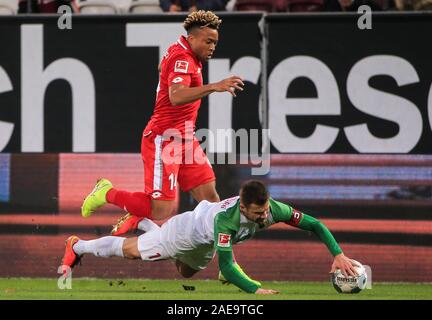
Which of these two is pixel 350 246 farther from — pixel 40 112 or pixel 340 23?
pixel 40 112

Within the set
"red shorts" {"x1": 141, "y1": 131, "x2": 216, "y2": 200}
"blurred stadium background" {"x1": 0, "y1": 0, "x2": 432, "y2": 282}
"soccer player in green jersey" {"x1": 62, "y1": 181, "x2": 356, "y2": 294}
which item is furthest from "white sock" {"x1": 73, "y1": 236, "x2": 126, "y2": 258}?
"blurred stadium background" {"x1": 0, "y1": 0, "x2": 432, "y2": 282}

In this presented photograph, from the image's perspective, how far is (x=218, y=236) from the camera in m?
8.91

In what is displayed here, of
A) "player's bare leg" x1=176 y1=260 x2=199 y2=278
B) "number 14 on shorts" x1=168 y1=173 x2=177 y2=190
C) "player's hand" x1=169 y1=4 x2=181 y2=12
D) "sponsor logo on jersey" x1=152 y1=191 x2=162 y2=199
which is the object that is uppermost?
"player's hand" x1=169 y1=4 x2=181 y2=12

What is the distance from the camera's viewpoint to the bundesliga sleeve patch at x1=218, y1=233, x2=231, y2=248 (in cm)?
885

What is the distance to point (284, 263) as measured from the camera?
12.1m

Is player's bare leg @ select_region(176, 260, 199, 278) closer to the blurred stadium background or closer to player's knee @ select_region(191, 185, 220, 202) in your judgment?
player's knee @ select_region(191, 185, 220, 202)

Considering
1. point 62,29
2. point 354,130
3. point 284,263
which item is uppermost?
point 62,29

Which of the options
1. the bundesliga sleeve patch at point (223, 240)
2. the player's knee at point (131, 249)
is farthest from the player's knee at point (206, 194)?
the bundesliga sleeve patch at point (223, 240)

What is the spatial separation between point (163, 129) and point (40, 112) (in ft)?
7.16

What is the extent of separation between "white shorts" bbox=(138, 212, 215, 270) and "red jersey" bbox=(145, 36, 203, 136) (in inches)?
45.3

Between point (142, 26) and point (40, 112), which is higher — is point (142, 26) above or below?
above

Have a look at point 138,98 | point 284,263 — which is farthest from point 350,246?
point 138,98

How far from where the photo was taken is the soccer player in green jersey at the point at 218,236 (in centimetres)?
881

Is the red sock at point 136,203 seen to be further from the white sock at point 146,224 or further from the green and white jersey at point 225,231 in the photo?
the green and white jersey at point 225,231
